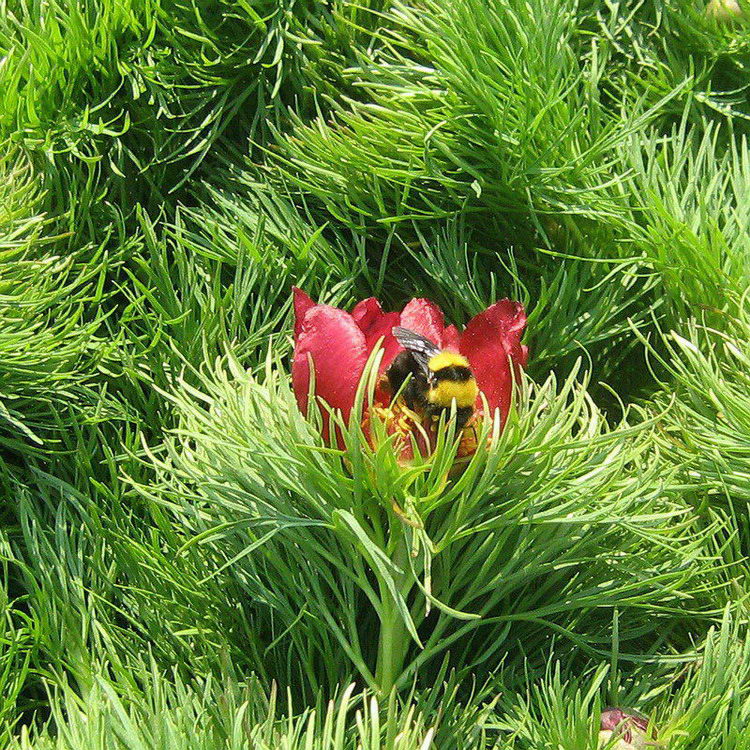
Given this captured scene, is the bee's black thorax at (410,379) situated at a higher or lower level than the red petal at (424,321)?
lower

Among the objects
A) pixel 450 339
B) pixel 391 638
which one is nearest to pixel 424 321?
pixel 450 339

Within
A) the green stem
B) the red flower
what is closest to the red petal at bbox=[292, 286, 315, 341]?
the red flower

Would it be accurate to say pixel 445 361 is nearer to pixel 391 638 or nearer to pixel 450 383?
pixel 450 383

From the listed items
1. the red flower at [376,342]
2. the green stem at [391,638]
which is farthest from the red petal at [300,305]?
the green stem at [391,638]

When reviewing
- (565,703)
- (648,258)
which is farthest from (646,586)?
(648,258)

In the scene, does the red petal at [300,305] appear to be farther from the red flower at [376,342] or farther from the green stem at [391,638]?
the green stem at [391,638]

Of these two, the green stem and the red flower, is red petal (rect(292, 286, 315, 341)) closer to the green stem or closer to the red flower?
the red flower

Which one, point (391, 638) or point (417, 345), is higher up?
point (417, 345)

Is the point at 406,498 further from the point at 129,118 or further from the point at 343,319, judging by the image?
the point at 129,118
